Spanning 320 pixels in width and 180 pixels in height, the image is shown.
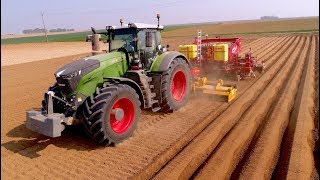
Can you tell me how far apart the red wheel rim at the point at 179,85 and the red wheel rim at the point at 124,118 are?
2042mm

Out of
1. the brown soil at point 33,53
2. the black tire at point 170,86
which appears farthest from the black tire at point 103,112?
the brown soil at point 33,53

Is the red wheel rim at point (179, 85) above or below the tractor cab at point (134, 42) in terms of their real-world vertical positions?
below

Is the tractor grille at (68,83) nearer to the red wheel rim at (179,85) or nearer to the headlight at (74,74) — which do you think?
the headlight at (74,74)

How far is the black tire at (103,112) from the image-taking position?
15.4ft

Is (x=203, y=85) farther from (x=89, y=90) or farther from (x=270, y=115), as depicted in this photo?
(x=89, y=90)

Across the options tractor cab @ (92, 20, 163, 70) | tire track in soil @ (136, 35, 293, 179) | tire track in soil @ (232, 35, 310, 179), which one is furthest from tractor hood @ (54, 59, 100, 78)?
tire track in soil @ (232, 35, 310, 179)

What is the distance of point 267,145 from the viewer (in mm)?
4820

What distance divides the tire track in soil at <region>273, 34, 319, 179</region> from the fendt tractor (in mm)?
2548

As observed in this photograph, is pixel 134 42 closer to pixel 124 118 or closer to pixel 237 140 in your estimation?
pixel 124 118

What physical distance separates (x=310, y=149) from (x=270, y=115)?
1.70m

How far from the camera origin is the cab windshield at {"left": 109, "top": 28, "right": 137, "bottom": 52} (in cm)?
611

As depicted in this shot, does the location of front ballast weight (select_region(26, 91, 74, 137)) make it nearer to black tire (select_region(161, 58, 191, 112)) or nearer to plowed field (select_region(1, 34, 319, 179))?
plowed field (select_region(1, 34, 319, 179))

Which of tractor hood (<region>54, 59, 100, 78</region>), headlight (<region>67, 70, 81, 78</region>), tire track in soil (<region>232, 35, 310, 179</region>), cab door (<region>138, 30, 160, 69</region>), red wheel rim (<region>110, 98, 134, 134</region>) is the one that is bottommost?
tire track in soil (<region>232, 35, 310, 179</region>)

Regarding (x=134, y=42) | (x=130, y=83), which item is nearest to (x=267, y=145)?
(x=130, y=83)
